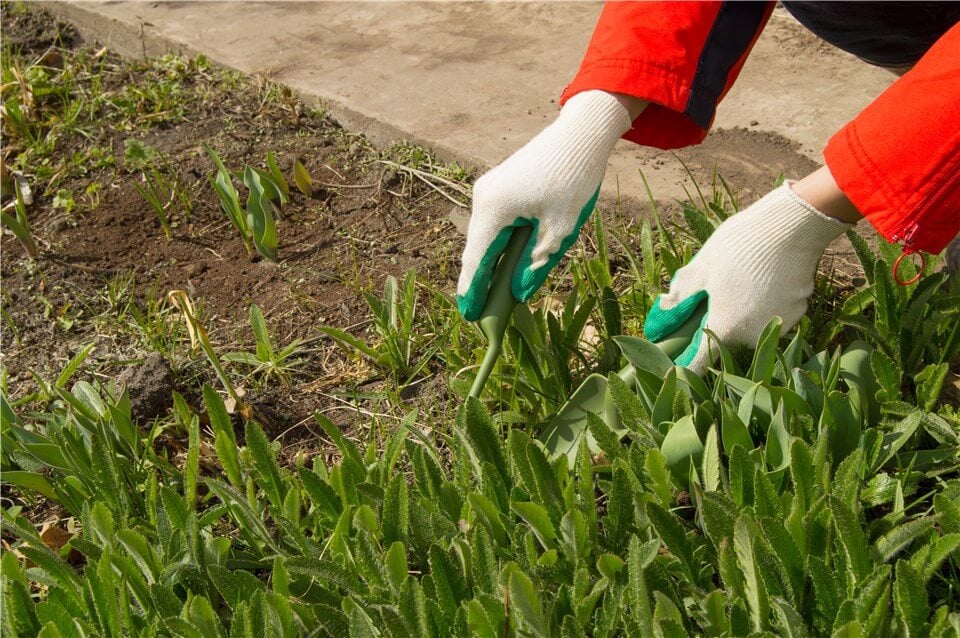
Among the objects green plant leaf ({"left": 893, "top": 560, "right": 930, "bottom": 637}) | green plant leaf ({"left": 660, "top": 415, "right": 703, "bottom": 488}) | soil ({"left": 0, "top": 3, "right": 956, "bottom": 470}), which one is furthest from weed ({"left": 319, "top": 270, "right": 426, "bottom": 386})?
green plant leaf ({"left": 893, "top": 560, "right": 930, "bottom": 637})

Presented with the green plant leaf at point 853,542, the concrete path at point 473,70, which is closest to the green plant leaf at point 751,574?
the green plant leaf at point 853,542

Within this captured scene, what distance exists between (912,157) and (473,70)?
186 cm

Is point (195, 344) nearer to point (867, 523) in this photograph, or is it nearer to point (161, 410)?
point (161, 410)

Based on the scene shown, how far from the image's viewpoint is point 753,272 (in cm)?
163

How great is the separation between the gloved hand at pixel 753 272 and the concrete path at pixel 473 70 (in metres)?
0.75

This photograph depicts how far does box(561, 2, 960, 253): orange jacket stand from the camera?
147cm

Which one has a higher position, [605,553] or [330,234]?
[605,553]

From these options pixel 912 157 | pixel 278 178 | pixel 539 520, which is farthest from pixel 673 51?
pixel 278 178

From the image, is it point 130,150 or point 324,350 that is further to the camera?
point 130,150

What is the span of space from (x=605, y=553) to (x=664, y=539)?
9 centimetres

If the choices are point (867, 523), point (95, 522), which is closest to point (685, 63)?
point (867, 523)

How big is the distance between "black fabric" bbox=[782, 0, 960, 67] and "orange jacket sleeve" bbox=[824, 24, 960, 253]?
0.64 metres

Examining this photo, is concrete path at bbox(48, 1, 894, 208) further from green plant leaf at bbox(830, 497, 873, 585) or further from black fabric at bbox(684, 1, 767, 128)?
green plant leaf at bbox(830, 497, 873, 585)

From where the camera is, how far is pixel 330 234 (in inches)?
97.6
